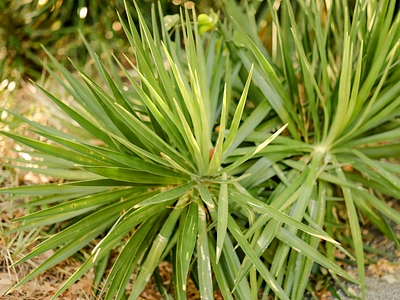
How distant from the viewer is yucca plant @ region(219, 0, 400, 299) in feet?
4.88

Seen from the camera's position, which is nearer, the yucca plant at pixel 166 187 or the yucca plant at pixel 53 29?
the yucca plant at pixel 166 187

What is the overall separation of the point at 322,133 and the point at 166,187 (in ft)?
1.78

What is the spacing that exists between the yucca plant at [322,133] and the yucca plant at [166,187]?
0.06ft

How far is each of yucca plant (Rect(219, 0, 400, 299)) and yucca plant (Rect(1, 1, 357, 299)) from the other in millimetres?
19

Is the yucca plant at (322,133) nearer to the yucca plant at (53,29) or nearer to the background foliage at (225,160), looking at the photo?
the background foliage at (225,160)

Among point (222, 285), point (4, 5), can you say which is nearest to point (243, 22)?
point (222, 285)

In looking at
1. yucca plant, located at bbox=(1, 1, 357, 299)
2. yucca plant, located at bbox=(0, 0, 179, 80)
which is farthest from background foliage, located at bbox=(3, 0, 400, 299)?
yucca plant, located at bbox=(0, 0, 179, 80)

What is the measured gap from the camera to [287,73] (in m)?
1.64

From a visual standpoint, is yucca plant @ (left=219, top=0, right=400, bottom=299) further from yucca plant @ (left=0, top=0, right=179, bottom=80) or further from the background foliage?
yucca plant @ (left=0, top=0, right=179, bottom=80)

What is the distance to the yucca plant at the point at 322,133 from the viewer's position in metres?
1.49

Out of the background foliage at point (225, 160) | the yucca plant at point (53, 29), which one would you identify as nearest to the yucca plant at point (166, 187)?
the background foliage at point (225, 160)

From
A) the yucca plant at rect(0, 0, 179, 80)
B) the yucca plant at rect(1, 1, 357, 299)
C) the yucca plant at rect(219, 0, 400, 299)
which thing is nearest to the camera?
the yucca plant at rect(1, 1, 357, 299)

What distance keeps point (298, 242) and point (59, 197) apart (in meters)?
0.77

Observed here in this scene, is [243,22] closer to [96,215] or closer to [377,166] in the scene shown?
[377,166]
